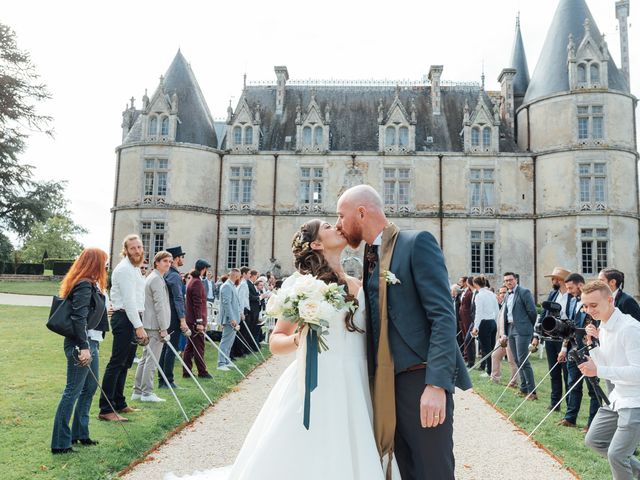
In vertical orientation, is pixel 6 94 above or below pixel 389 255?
above

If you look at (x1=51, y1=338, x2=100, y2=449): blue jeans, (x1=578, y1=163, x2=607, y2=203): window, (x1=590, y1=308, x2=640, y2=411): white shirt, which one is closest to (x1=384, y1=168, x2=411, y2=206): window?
(x1=578, y1=163, x2=607, y2=203): window

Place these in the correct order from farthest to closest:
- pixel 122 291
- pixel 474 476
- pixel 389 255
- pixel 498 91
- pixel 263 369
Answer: pixel 498 91 → pixel 263 369 → pixel 122 291 → pixel 474 476 → pixel 389 255

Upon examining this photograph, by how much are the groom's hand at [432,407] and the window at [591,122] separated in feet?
88.3

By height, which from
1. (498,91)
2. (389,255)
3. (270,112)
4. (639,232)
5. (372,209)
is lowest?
(389,255)

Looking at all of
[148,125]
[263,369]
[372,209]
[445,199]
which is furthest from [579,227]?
[372,209]

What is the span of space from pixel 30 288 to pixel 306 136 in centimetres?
1967

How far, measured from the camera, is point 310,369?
3.16 meters

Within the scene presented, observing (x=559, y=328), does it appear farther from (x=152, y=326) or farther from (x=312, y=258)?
(x=152, y=326)

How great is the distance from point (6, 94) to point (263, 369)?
25.9 m

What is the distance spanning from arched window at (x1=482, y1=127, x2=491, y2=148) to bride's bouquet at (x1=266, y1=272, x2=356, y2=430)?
26596 millimetres

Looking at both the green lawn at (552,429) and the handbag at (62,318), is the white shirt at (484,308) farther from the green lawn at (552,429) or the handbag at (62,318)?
the handbag at (62,318)

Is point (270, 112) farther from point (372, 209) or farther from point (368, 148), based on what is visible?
point (372, 209)

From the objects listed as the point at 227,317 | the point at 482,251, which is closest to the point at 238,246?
the point at 482,251

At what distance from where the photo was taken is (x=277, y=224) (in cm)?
2764
